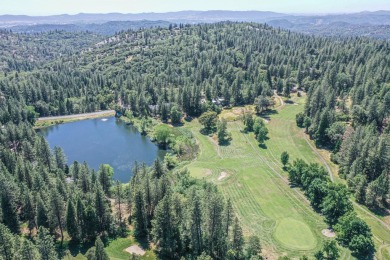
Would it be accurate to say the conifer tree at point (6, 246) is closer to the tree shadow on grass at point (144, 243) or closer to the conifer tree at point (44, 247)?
the conifer tree at point (44, 247)

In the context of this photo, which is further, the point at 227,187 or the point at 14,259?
the point at 227,187

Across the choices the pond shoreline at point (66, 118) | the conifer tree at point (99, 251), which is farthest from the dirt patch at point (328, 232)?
the pond shoreline at point (66, 118)

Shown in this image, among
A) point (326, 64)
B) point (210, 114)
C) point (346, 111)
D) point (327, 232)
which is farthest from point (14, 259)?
point (326, 64)

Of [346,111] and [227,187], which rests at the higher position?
[346,111]

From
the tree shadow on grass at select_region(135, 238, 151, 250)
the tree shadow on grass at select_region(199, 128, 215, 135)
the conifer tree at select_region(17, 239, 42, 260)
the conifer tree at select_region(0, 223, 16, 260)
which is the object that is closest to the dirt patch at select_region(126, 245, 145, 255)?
the tree shadow on grass at select_region(135, 238, 151, 250)

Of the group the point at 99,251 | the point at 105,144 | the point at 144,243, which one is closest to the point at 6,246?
the point at 99,251

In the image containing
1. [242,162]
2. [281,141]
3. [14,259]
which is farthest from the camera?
[281,141]

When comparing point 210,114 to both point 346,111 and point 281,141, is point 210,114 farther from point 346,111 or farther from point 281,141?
point 346,111

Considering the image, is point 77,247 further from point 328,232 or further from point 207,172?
point 328,232
